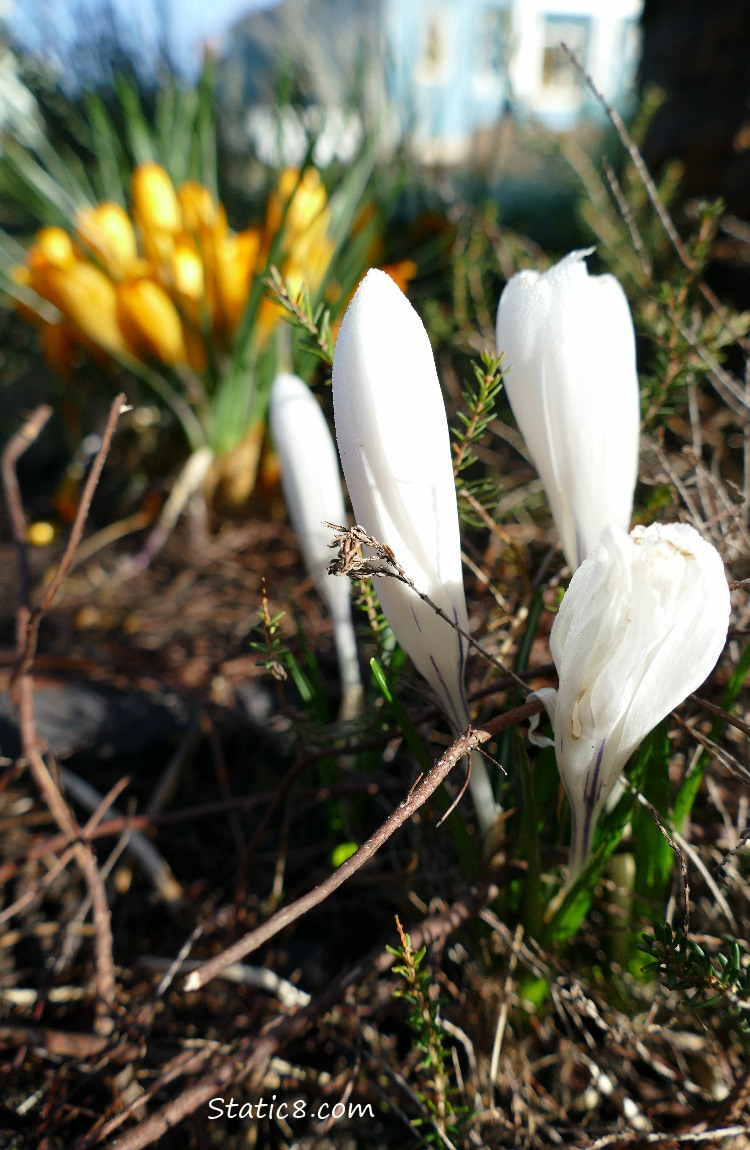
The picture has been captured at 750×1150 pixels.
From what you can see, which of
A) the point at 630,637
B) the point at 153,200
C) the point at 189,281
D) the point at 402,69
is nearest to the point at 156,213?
the point at 153,200

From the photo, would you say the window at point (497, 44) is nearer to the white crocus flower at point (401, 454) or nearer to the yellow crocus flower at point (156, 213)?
the yellow crocus flower at point (156, 213)

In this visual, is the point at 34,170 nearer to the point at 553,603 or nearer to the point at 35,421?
the point at 35,421

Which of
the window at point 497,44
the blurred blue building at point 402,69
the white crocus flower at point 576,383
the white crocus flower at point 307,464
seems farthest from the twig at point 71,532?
the window at point 497,44

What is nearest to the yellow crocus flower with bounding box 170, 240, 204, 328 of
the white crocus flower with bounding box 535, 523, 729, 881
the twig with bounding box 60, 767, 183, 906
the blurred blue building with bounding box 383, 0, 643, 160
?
the blurred blue building with bounding box 383, 0, 643, 160

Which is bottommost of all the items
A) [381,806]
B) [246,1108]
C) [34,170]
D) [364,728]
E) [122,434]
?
[246,1108]

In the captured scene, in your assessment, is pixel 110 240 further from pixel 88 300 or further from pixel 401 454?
pixel 401 454

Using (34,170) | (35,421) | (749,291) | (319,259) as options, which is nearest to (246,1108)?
(35,421)
